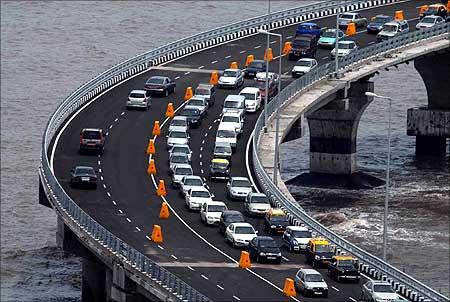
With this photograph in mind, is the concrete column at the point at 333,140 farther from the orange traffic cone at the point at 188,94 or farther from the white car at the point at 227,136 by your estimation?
the white car at the point at 227,136

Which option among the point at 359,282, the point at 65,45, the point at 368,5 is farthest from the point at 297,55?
the point at 359,282

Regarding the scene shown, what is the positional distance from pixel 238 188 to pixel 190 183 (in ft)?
8.60

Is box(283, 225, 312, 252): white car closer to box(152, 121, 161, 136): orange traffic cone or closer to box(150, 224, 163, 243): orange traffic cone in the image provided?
box(150, 224, 163, 243): orange traffic cone

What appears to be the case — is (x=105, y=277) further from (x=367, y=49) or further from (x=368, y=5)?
(x=368, y=5)

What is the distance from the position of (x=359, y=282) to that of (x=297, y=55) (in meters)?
54.9

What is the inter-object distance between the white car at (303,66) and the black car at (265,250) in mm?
44264

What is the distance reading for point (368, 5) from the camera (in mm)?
169000

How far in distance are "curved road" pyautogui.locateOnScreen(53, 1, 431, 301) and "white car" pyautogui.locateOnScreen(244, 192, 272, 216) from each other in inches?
42.3

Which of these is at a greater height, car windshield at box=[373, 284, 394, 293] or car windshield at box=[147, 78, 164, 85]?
car windshield at box=[147, 78, 164, 85]

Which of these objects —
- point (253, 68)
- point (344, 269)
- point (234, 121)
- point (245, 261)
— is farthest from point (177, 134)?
point (344, 269)

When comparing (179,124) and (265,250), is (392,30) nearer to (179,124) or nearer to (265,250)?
(179,124)

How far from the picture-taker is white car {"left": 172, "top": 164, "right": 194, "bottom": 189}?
376 ft

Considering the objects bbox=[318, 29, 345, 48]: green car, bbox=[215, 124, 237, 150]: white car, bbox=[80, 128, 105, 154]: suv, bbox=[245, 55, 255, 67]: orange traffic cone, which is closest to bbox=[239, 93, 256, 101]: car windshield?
bbox=[215, 124, 237, 150]: white car

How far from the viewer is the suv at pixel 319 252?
97.3m
